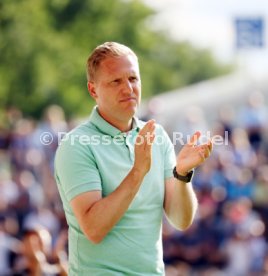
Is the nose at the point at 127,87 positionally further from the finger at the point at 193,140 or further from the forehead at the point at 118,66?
the finger at the point at 193,140

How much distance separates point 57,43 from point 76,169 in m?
27.9

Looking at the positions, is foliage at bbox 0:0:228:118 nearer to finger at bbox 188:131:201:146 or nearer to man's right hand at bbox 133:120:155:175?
finger at bbox 188:131:201:146

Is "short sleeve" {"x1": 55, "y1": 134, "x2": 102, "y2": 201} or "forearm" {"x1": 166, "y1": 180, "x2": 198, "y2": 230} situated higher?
"short sleeve" {"x1": 55, "y1": 134, "x2": 102, "y2": 201}

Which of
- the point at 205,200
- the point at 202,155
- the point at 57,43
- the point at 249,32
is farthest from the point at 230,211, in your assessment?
the point at 57,43

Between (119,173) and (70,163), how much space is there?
0.72 ft

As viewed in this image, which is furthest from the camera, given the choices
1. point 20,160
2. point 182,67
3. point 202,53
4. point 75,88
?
point 202,53

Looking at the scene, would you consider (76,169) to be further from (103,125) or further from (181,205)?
(181,205)

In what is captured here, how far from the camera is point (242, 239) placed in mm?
14594

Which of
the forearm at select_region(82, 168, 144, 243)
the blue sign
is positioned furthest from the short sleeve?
the blue sign

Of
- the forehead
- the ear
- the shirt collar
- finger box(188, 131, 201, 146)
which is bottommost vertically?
finger box(188, 131, 201, 146)

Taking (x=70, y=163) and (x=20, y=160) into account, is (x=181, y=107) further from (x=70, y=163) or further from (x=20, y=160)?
(x=70, y=163)

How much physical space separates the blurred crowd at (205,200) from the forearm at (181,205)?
8.18 m

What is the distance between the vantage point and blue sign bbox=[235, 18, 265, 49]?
19828 mm

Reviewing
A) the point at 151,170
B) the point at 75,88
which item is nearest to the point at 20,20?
the point at 75,88
